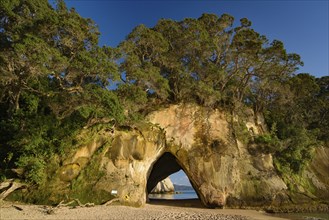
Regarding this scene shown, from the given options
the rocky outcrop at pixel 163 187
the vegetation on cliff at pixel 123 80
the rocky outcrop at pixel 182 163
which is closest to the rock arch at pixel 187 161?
the rocky outcrop at pixel 182 163

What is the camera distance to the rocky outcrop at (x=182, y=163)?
17.4 meters

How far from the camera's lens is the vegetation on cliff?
49.8 ft

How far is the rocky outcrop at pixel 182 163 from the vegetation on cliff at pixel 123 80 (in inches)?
44.7

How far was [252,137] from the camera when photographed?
2470 centimetres

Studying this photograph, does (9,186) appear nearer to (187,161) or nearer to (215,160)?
(187,161)

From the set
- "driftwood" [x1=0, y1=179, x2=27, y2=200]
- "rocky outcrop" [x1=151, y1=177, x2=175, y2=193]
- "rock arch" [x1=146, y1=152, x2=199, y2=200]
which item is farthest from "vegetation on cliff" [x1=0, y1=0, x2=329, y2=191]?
"rocky outcrop" [x1=151, y1=177, x2=175, y2=193]

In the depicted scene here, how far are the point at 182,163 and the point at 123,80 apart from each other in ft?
29.8

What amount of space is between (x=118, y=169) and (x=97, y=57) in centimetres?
841

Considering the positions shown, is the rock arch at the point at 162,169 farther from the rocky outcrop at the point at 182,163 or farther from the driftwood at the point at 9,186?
the driftwood at the point at 9,186

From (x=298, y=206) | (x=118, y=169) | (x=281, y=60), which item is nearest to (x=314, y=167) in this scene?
(x=298, y=206)

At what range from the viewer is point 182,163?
2228 centimetres

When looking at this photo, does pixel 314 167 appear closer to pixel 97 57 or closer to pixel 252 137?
pixel 252 137

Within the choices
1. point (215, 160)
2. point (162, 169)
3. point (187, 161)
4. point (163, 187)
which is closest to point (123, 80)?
point (187, 161)

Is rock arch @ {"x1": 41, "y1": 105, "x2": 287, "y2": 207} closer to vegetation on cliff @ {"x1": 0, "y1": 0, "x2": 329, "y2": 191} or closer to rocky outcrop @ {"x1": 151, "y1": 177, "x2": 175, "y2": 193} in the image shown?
vegetation on cliff @ {"x1": 0, "y1": 0, "x2": 329, "y2": 191}
